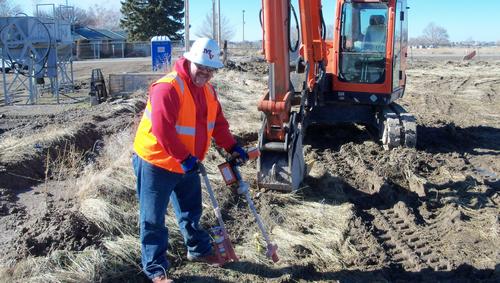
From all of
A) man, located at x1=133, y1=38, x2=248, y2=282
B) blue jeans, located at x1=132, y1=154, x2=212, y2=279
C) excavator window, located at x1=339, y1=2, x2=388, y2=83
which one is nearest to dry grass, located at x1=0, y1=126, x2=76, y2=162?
blue jeans, located at x1=132, y1=154, x2=212, y2=279

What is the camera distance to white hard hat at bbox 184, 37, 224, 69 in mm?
4133

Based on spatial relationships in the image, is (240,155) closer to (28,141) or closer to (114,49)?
(28,141)

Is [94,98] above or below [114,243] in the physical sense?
above

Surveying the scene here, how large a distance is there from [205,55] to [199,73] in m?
0.16

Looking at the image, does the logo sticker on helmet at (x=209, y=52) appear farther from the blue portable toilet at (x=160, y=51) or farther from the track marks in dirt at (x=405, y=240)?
the blue portable toilet at (x=160, y=51)

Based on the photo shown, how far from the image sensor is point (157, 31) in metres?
53.1

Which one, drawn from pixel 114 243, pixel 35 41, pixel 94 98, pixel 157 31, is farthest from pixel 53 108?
pixel 157 31

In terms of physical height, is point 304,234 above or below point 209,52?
below

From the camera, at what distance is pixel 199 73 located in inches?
166

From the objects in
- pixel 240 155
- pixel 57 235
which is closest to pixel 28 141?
pixel 57 235

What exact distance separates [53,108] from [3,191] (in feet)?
32.2

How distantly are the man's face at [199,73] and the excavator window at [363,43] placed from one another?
6.09 m

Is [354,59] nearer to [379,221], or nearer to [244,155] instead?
[379,221]

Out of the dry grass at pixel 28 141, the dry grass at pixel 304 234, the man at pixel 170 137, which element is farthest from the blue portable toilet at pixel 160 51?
the man at pixel 170 137
